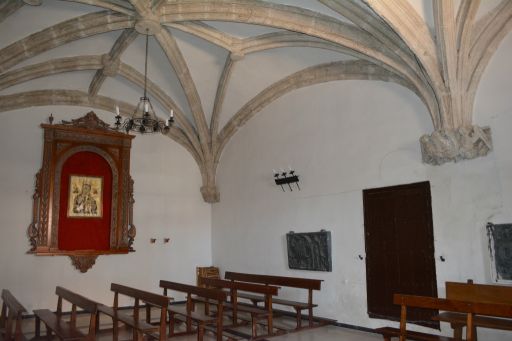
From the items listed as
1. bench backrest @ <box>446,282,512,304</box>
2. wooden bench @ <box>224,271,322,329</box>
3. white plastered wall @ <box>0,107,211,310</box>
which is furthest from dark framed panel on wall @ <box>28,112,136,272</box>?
bench backrest @ <box>446,282,512,304</box>

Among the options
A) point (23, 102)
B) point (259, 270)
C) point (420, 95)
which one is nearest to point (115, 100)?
point (23, 102)

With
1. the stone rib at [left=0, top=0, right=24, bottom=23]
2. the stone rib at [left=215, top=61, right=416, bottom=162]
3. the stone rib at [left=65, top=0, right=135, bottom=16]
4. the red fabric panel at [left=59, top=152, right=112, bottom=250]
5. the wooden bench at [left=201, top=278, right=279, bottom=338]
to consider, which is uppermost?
the stone rib at [left=65, top=0, right=135, bottom=16]

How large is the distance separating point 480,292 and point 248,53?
19.8 ft

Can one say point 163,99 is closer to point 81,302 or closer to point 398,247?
point 81,302

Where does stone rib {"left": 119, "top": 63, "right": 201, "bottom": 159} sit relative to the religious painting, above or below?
above

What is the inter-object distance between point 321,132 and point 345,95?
901 millimetres

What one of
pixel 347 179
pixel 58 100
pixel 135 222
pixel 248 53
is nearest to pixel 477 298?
pixel 347 179

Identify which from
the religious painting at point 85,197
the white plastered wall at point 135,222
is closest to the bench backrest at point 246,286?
the white plastered wall at point 135,222

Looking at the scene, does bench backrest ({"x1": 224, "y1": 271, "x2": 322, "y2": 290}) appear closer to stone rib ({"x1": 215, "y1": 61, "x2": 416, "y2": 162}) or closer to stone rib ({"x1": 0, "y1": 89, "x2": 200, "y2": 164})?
stone rib ({"x1": 215, "y1": 61, "x2": 416, "y2": 162})

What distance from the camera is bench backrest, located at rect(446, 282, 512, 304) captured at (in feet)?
17.9

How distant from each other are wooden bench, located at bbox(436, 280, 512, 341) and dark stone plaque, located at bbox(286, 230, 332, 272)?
2836mm

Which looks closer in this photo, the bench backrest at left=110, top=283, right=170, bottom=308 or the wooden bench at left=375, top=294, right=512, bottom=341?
the wooden bench at left=375, top=294, right=512, bottom=341

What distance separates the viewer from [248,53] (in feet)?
29.4

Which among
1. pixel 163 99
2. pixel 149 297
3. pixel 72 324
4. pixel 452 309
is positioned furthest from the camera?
pixel 163 99
